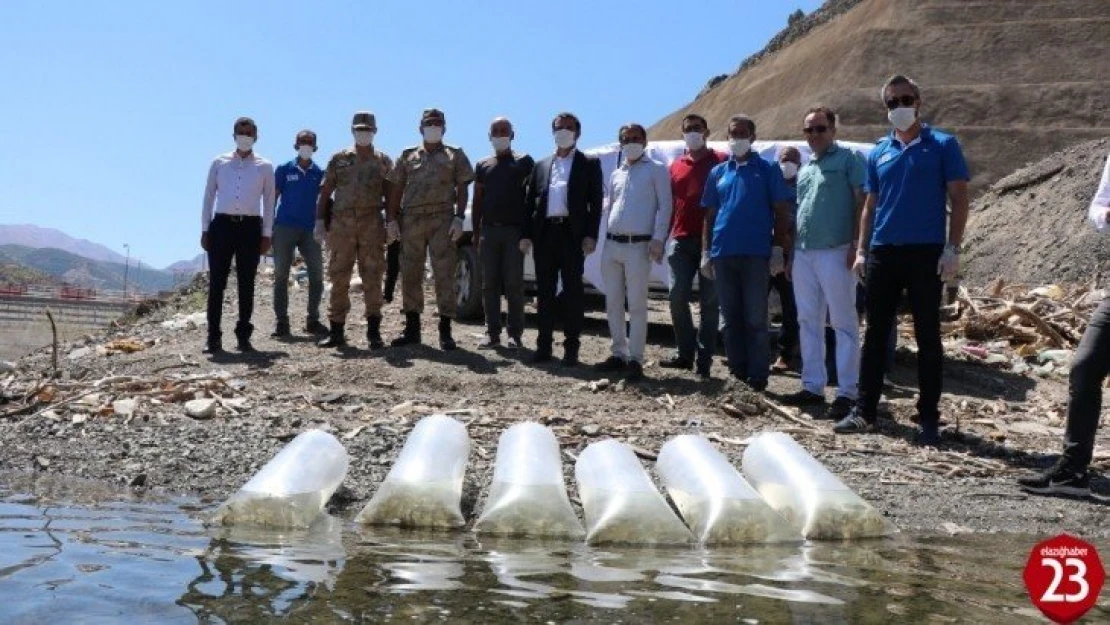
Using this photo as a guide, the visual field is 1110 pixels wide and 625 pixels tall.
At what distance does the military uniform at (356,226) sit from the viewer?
9.29 meters

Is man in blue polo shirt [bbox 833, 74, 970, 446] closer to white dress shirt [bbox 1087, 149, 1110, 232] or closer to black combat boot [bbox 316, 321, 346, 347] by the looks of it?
white dress shirt [bbox 1087, 149, 1110, 232]

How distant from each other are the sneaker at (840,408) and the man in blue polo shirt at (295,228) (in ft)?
17.2

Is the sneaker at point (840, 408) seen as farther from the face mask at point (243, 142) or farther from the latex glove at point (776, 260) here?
the face mask at point (243, 142)

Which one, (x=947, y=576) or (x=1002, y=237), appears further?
(x=1002, y=237)

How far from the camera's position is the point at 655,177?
806 centimetres

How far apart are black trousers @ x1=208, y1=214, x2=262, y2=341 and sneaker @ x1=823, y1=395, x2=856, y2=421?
471 centimetres

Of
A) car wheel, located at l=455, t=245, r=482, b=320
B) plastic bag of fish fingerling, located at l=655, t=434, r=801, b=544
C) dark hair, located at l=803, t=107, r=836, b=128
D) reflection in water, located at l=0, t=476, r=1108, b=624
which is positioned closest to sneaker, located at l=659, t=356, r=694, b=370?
dark hair, located at l=803, t=107, r=836, b=128

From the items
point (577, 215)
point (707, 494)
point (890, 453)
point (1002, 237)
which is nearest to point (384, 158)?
point (577, 215)

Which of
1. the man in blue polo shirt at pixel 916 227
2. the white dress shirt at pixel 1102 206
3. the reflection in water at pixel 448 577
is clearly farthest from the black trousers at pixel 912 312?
the reflection in water at pixel 448 577

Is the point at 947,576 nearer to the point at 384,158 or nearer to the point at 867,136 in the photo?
the point at 384,158

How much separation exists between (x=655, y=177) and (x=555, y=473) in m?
3.85

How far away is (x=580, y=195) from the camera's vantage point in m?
8.38

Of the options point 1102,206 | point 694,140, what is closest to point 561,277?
point 694,140

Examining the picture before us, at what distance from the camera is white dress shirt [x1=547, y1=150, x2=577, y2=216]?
27.5 feet
